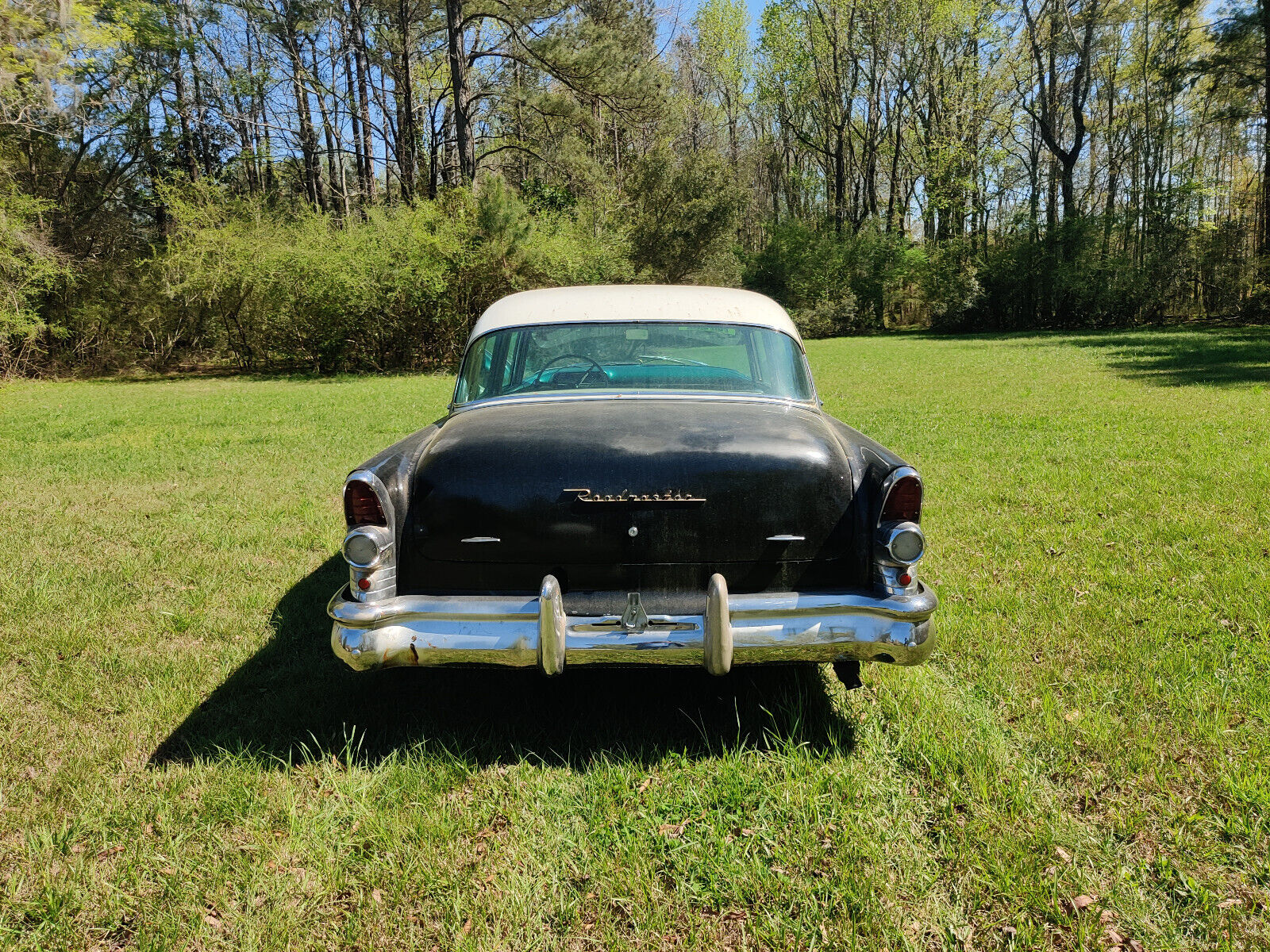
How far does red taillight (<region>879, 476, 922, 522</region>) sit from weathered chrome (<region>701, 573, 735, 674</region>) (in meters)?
0.67

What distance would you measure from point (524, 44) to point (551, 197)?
25.6 feet

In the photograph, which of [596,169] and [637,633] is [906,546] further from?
[596,169]

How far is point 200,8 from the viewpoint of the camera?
88.3 feet

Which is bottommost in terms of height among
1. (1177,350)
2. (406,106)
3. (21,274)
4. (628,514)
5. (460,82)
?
(628,514)

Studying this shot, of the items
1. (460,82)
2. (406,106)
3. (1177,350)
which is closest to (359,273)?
(460,82)

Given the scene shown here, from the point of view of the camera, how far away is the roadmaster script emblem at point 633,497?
106 inches

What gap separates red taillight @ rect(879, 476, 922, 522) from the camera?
8.99 feet

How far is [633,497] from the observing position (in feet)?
8.84

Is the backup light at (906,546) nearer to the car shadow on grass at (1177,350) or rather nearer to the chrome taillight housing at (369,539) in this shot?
the chrome taillight housing at (369,539)

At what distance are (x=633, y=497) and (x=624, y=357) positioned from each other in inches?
53.9

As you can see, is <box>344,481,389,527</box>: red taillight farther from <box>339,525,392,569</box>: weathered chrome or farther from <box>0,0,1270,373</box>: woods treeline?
<box>0,0,1270,373</box>: woods treeline

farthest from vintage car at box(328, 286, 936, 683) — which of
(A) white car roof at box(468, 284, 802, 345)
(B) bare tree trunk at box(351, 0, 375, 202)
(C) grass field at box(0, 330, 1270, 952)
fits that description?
(B) bare tree trunk at box(351, 0, 375, 202)

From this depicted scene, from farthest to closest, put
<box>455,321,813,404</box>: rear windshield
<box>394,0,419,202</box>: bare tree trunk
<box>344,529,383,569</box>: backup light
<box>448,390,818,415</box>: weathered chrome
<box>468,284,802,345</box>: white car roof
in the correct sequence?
<box>394,0,419,202</box>: bare tree trunk
<box>468,284,802,345</box>: white car roof
<box>455,321,813,404</box>: rear windshield
<box>448,390,818,415</box>: weathered chrome
<box>344,529,383,569</box>: backup light

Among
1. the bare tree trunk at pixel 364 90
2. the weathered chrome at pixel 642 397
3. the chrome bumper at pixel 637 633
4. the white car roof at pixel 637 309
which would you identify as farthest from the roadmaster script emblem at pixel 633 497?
the bare tree trunk at pixel 364 90
